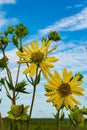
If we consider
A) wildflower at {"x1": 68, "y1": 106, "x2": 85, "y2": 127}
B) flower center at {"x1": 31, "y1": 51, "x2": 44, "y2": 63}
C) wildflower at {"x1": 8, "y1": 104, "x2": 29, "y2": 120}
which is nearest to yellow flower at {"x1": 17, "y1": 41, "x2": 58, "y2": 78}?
flower center at {"x1": 31, "y1": 51, "x2": 44, "y2": 63}

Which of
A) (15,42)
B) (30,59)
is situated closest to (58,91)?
(30,59)

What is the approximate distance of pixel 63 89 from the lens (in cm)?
374

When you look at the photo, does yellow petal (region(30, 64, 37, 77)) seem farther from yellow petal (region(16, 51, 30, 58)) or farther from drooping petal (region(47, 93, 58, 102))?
drooping petal (region(47, 93, 58, 102))

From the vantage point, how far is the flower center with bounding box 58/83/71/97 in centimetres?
376

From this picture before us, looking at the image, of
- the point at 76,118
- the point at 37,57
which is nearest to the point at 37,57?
the point at 37,57

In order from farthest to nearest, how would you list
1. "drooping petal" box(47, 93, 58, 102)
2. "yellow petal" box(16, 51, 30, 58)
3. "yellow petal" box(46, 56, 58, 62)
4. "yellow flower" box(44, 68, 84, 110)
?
"yellow petal" box(46, 56, 58, 62) < "yellow petal" box(16, 51, 30, 58) < "yellow flower" box(44, 68, 84, 110) < "drooping petal" box(47, 93, 58, 102)

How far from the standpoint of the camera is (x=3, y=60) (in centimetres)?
519

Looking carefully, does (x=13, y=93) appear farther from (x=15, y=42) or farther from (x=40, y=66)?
(x=40, y=66)

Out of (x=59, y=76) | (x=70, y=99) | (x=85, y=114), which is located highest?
(x=59, y=76)

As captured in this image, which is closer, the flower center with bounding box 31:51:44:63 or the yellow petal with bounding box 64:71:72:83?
the yellow petal with bounding box 64:71:72:83

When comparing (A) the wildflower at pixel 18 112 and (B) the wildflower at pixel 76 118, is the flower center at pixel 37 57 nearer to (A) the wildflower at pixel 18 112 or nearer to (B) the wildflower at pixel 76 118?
(A) the wildflower at pixel 18 112

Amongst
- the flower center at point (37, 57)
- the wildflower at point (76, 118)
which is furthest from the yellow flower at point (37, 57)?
the wildflower at point (76, 118)

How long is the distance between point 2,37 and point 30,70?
6.54 feet

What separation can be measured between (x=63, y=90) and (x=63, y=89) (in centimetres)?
2
